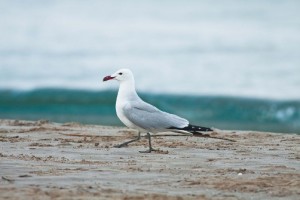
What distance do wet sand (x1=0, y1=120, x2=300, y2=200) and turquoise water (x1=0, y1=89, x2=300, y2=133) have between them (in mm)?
8020

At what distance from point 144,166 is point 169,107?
13978 millimetres

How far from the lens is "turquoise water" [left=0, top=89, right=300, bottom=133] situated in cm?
2106

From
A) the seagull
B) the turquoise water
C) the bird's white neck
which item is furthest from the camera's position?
the turquoise water

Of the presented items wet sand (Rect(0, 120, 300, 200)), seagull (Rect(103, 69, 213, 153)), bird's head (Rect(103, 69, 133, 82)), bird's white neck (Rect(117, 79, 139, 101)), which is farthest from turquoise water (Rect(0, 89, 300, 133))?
seagull (Rect(103, 69, 213, 153))

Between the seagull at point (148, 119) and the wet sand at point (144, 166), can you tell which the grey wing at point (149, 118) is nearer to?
the seagull at point (148, 119)

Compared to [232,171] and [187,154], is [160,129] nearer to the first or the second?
[187,154]

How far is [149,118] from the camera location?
10.8 m

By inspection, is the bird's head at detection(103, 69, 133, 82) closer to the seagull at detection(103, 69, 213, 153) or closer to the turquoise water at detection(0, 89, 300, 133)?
the seagull at detection(103, 69, 213, 153)

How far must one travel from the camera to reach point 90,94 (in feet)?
78.7

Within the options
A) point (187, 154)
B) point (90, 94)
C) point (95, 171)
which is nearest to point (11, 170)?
point (95, 171)

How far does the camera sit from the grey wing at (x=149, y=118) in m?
10.8

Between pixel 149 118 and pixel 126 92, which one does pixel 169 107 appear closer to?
pixel 126 92

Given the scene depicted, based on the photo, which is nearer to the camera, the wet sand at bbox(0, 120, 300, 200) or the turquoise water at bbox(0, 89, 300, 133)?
the wet sand at bbox(0, 120, 300, 200)

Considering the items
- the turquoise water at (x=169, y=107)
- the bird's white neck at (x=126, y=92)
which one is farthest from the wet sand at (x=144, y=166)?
the turquoise water at (x=169, y=107)
